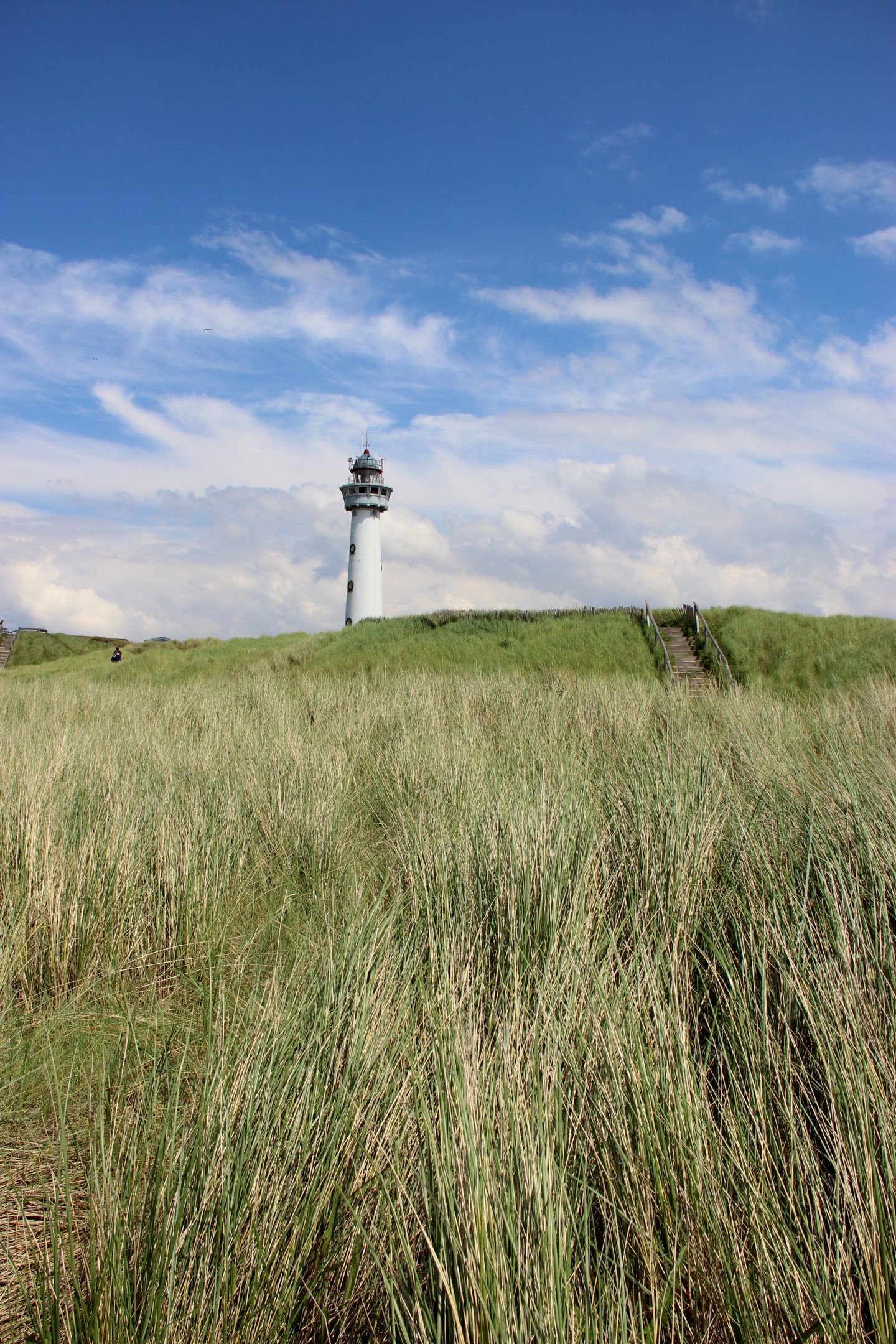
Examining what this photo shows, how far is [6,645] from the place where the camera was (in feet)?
105

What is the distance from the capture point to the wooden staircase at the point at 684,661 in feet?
43.8

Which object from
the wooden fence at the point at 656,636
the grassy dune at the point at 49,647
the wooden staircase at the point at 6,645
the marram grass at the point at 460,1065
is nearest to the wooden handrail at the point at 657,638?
the wooden fence at the point at 656,636

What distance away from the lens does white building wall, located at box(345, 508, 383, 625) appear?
108 ft

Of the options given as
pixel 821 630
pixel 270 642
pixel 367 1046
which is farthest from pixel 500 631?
pixel 367 1046

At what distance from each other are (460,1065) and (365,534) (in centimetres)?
3320

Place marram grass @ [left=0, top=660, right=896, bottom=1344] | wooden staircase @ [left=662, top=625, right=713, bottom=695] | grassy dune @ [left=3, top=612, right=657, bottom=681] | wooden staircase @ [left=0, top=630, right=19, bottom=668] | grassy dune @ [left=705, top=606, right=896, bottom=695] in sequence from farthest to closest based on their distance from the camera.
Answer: wooden staircase @ [left=0, top=630, right=19, bottom=668], grassy dune @ [left=3, top=612, right=657, bottom=681], grassy dune @ [left=705, top=606, right=896, bottom=695], wooden staircase @ [left=662, top=625, right=713, bottom=695], marram grass @ [left=0, top=660, right=896, bottom=1344]

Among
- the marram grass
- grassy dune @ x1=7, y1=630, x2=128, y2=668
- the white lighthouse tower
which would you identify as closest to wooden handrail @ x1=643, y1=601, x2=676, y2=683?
the marram grass

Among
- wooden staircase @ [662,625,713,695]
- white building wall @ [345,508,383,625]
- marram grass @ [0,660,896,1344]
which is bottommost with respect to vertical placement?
marram grass @ [0,660,896,1344]

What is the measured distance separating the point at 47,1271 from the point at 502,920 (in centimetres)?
173

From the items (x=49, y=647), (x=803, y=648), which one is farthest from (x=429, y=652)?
(x=49, y=647)

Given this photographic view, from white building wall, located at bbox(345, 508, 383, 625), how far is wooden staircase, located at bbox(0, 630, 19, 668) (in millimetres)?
15726

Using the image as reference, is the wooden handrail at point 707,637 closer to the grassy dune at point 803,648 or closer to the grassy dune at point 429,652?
the grassy dune at point 803,648

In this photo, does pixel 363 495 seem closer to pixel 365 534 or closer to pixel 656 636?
pixel 365 534

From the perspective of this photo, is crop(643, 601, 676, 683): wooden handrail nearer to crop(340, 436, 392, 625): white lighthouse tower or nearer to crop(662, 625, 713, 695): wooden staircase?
crop(662, 625, 713, 695): wooden staircase
